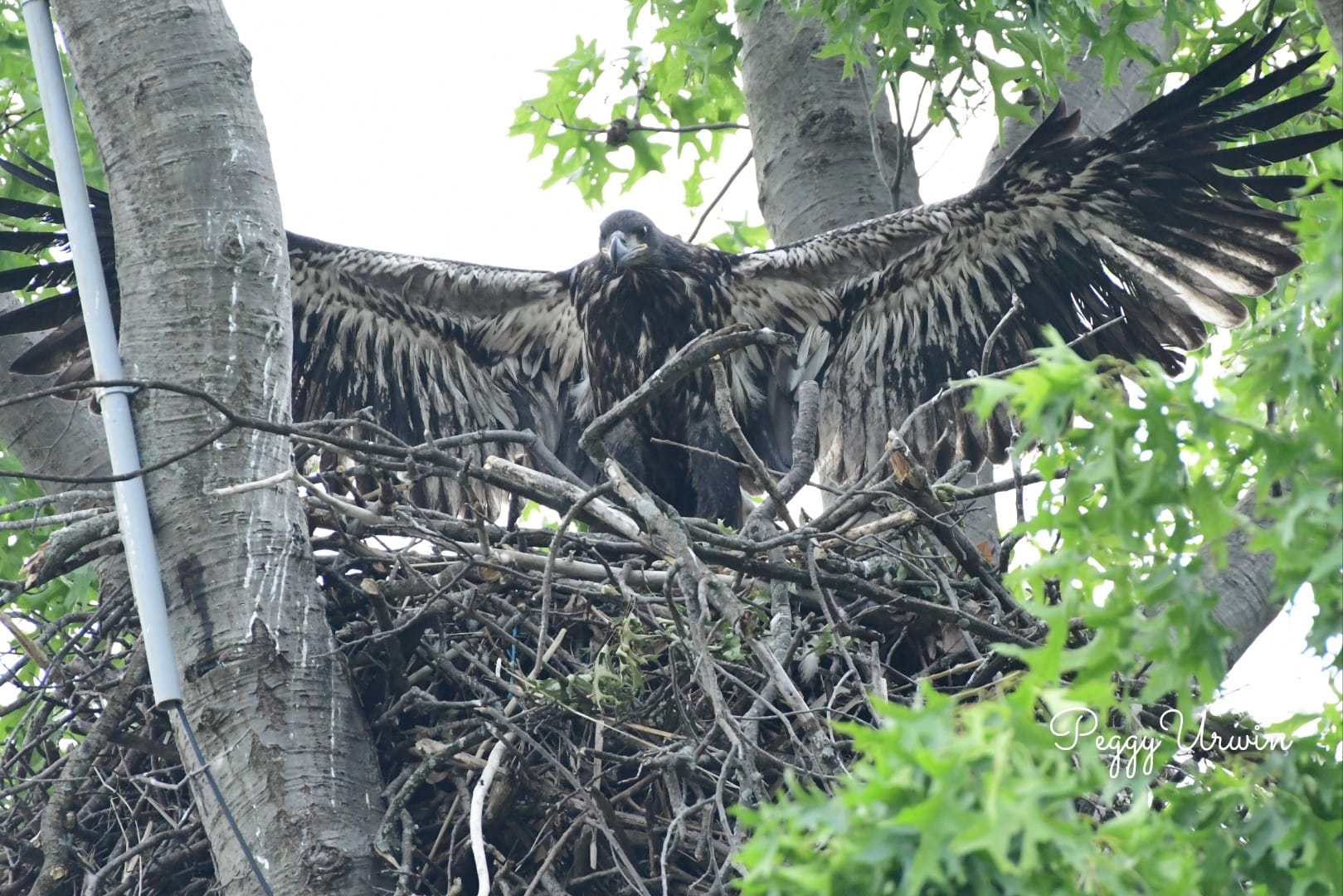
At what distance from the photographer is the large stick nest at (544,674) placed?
355cm

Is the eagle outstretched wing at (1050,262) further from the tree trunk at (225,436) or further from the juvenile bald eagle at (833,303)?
the tree trunk at (225,436)

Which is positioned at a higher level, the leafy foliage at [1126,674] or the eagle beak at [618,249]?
the eagle beak at [618,249]

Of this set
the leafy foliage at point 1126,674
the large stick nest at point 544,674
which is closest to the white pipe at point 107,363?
the large stick nest at point 544,674

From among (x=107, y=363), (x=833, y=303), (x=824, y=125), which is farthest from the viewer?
(x=824, y=125)

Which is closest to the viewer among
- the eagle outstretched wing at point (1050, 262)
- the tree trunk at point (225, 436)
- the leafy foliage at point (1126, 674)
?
the leafy foliage at point (1126, 674)

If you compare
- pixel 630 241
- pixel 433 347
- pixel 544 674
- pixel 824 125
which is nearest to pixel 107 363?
pixel 544 674

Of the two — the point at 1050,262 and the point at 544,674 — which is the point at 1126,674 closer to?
the point at 544,674

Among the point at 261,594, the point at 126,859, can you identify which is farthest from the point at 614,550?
the point at 126,859

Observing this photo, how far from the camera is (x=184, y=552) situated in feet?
11.9

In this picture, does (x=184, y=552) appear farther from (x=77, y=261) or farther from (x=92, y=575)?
(x=92, y=575)

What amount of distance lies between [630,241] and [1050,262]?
1697mm

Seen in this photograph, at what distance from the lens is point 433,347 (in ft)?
20.6

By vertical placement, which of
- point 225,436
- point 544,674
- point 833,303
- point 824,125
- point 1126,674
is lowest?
point 1126,674

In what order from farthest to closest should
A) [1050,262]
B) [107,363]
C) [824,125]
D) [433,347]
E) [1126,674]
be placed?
1. [433,347]
2. [824,125]
3. [1050,262]
4. [107,363]
5. [1126,674]
